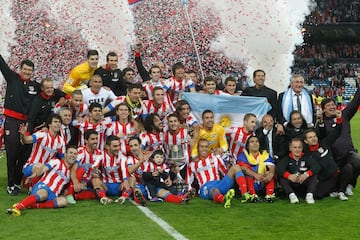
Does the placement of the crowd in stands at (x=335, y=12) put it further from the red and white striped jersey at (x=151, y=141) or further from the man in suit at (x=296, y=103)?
the red and white striped jersey at (x=151, y=141)

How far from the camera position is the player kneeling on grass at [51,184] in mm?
6911

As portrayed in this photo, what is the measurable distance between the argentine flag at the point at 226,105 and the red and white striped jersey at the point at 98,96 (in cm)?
114

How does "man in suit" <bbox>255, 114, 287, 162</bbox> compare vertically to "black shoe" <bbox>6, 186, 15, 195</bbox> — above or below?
above

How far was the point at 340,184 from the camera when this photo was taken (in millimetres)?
7582

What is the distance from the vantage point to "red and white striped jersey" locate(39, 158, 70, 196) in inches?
285

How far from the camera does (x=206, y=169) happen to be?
7.71m

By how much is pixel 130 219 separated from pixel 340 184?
286 centimetres

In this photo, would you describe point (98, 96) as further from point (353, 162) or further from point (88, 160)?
point (353, 162)

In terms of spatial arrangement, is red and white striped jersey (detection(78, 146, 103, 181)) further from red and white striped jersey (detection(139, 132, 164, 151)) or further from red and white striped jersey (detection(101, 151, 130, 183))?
red and white striped jersey (detection(139, 132, 164, 151))

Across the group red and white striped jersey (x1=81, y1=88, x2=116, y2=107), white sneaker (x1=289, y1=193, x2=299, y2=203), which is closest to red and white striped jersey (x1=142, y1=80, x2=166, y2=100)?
red and white striped jersey (x1=81, y1=88, x2=116, y2=107)

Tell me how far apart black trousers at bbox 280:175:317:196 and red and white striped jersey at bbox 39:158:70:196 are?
265 centimetres

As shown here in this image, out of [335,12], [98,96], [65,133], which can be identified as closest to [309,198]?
[98,96]

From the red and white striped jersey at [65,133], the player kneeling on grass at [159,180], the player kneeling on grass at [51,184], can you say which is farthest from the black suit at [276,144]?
the red and white striped jersey at [65,133]

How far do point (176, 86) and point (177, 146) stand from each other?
1.28 metres
